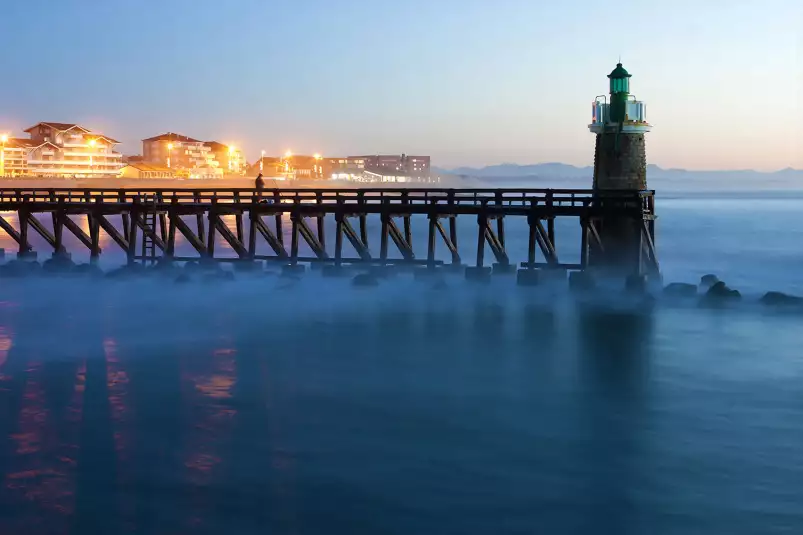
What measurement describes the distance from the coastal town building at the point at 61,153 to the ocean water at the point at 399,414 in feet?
464

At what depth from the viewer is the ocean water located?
12.4 m

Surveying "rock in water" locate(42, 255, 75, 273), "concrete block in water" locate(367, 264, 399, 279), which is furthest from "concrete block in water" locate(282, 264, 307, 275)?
"rock in water" locate(42, 255, 75, 273)

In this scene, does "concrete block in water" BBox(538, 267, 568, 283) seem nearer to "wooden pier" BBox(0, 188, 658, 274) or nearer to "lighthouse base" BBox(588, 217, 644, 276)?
"wooden pier" BBox(0, 188, 658, 274)

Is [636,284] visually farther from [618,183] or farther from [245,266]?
[245,266]

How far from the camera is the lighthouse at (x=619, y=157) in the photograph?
1206 inches

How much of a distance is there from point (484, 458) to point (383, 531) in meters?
3.30

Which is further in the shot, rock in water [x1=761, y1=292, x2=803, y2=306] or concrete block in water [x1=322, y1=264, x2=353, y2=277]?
concrete block in water [x1=322, y1=264, x2=353, y2=277]

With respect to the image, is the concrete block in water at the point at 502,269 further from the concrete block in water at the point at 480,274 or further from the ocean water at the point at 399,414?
the ocean water at the point at 399,414

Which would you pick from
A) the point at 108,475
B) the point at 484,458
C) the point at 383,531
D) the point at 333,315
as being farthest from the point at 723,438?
the point at 333,315

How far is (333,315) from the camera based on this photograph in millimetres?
29781

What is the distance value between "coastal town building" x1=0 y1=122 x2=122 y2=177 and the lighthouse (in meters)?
146

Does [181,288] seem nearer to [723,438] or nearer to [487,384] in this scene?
[487,384]

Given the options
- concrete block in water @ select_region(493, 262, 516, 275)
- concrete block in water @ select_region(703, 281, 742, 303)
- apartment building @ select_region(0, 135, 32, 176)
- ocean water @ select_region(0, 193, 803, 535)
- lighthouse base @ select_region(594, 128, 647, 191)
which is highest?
apartment building @ select_region(0, 135, 32, 176)

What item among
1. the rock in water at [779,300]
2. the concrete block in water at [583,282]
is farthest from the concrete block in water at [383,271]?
the rock in water at [779,300]
